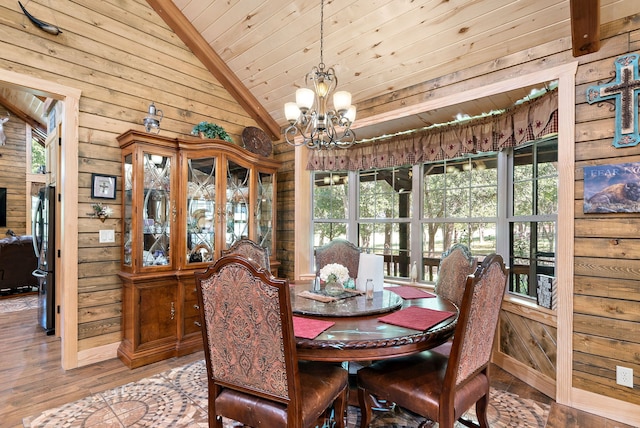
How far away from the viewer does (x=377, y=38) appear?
2865mm

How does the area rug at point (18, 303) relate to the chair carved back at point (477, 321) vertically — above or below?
below

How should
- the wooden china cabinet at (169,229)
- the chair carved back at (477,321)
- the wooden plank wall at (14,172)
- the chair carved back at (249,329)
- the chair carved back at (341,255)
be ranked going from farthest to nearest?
Answer: 1. the wooden plank wall at (14,172)
2. the chair carved back at (341,255)
3. the wooden china cabinet at (169,229)
4. the chair carved back at (477,321)
5. the chair carved back at (249,329)

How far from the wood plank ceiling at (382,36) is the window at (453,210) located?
1.75ft

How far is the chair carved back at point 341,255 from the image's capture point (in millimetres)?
3285

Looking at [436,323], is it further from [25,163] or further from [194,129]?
[25,163]

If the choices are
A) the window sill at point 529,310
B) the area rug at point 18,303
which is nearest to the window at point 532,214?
the window sill at point 529,310

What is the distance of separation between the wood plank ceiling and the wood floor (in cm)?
229

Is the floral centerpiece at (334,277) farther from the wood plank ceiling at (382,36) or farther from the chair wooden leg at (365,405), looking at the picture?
the wood plank ceiling at (382,36)

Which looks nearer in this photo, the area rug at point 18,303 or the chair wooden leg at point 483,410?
the chair wooden leg at point 483,410

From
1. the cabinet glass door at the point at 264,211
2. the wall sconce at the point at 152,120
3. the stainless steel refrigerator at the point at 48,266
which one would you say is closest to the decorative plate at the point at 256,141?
the cabinet glass door at the point at 264,211

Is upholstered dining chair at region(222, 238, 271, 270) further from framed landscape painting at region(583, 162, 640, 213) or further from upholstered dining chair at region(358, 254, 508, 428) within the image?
framed landscape painting at region(583, 162, 640, 213)

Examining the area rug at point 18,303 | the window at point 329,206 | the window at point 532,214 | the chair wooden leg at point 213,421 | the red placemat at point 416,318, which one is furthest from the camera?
the area rug at point 18,303

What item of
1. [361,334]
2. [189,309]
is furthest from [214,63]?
[361,334]

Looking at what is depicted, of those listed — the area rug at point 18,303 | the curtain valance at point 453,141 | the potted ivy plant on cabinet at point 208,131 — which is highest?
the potted ivy plant on cabinet at point 208,131
